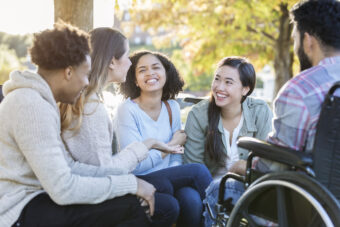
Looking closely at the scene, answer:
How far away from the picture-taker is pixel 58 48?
6.38 feet

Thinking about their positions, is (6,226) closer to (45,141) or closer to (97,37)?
(45,141)

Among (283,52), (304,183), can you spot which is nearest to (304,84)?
(304,183)

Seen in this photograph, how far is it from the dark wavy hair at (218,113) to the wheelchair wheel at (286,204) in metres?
1.06

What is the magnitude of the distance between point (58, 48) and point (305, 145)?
118cm

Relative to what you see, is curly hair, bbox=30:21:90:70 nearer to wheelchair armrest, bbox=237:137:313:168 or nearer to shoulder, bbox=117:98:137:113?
wheelchair armrest, bbox=237:137:313:168

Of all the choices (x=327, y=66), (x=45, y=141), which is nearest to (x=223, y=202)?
(x=327, y=66)

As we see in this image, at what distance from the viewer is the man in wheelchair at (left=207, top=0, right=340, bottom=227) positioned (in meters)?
1.81

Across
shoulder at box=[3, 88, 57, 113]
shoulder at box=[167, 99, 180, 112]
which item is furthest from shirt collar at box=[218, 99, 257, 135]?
shoulder at box=[3, 88, 57, 113]

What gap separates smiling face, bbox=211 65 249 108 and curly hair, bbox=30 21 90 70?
1.41m

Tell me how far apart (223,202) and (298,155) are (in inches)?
26.7

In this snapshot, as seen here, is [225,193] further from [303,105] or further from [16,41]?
[16,41]

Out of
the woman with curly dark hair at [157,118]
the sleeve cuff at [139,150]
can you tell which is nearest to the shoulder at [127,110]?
the woman with curly dark hair at [157,118]

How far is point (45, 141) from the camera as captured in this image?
71.4 inches

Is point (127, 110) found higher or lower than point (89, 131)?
lower
